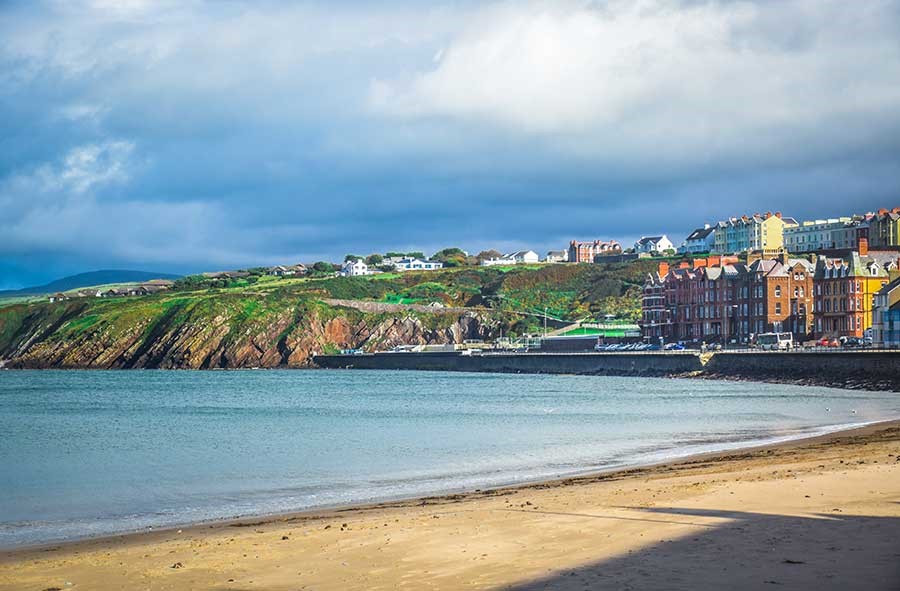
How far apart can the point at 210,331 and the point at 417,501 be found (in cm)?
14341

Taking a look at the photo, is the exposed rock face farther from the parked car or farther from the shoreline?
the shoreline

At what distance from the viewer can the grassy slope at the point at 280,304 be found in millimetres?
165625

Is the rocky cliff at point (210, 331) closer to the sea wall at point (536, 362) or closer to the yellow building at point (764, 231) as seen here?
the sea wall at point (536, 362)

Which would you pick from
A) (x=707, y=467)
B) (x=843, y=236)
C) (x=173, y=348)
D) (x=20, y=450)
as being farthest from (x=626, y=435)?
(x=843, y=236)

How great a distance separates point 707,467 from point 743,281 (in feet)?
316

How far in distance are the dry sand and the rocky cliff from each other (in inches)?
5629

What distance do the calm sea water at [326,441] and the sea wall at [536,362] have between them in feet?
77.8

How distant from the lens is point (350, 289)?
196750 mm

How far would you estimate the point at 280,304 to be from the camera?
172 m

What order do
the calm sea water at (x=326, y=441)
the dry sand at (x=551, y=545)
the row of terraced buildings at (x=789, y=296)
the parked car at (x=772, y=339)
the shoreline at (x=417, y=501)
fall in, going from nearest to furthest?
1. the dry sand at (x=551, y=545)
2. the shoreline at (x=417, y=501)
3. the calm sea water at (x=326, y=441)
4. the parked car at (x=772, y=339)
5. the row of terraced buildings at (x=789, y=296)

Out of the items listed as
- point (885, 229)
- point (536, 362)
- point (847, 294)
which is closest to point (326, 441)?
point (847, 294)

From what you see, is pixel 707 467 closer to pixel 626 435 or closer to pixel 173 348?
pixel 626 435

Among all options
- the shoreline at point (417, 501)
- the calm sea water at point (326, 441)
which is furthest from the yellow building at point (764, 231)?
the shoreline at point (417, 501)

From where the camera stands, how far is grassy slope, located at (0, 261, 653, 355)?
166 meters
